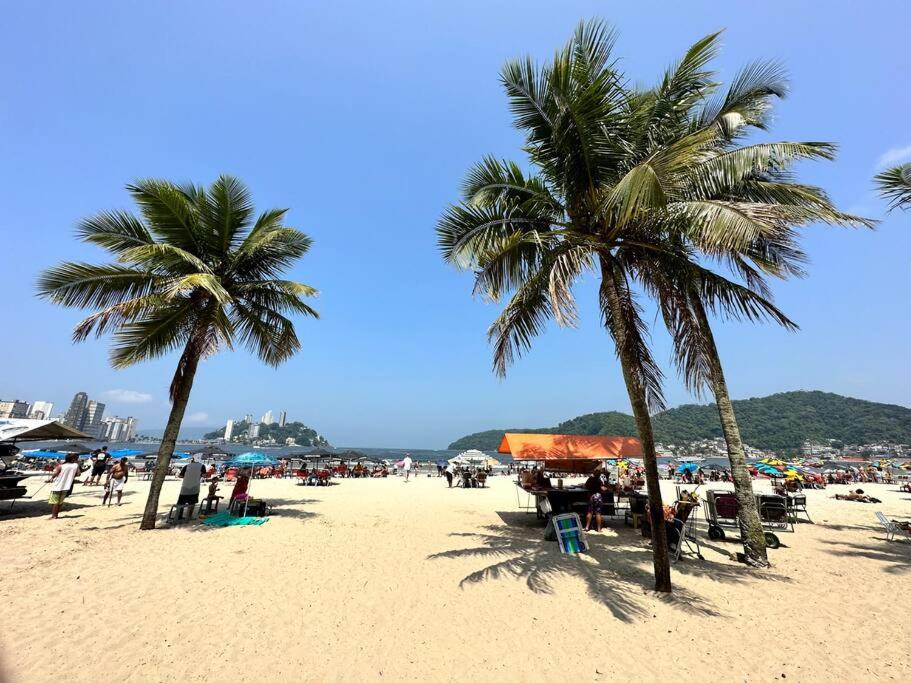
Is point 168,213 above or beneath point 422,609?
above

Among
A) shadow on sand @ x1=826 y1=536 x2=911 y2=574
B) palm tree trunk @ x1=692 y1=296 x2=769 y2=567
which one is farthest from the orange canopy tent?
shadow on sand @ x1=826 y1=536 x2=911 y2=574

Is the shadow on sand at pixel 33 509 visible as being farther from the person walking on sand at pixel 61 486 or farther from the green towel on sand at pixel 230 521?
the green towel on sand at pixel 230 521

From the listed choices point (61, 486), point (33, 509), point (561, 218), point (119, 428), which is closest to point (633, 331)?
point (561, 218)

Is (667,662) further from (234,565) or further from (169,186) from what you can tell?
(169,186)

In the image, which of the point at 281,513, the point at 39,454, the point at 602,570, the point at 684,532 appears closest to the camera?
the point at 602,570

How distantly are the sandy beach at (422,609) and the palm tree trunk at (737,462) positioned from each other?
52 centimetres

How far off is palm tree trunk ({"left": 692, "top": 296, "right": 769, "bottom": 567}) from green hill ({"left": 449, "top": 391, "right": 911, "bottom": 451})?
3484 inches

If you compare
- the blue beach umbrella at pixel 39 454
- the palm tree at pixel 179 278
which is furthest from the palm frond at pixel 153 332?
the blue beach umbrella at pixel 39 454

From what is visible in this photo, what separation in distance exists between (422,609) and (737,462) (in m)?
7.33

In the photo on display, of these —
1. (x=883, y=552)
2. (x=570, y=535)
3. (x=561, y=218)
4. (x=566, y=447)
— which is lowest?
(x=883, y=552)

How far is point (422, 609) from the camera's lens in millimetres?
5230

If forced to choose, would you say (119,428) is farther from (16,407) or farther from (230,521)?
(230,521)

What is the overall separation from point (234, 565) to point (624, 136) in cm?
1030

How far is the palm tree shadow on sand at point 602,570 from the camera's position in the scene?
562 cm
